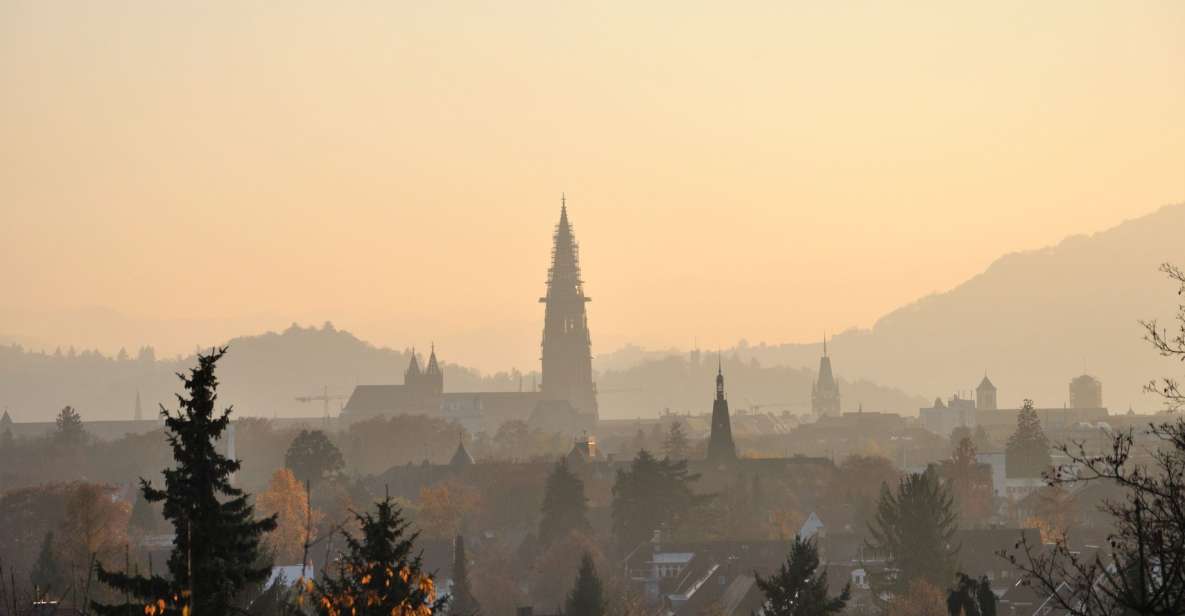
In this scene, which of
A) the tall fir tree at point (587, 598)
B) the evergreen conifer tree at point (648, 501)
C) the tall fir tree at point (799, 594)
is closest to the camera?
the tall fir tree at point (799, 594)

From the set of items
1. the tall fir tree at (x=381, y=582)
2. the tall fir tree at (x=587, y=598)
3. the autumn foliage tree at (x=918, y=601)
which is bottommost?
the autumn foliage tree at (x=918, y=601)

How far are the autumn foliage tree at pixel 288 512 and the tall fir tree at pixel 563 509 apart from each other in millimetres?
11636

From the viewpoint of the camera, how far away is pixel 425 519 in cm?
12838

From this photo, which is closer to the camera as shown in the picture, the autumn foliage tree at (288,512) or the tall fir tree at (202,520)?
the tall fir tree at (202,520)

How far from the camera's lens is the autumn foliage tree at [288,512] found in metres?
108

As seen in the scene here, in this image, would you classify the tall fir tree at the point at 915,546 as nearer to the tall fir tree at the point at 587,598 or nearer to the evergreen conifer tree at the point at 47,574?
the tall fir tree at the point at 587,598

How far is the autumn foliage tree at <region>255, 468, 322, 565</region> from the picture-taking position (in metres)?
108

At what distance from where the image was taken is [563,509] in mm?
118562

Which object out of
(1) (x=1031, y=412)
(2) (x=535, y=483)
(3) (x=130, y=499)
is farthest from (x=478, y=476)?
(1) (x=1031, y=412)

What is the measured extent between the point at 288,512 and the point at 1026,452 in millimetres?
59266

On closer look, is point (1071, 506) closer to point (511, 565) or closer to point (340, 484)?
point (511, 565)

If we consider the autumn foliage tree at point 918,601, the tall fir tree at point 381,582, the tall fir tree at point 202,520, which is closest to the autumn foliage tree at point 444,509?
the autumn foliage tree at point 918,601

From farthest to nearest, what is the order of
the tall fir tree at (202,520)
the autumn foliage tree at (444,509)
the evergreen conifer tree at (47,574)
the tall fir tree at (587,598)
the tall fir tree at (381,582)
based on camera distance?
1. the autumn foliage tree at (444,509)
2. the evergreen conifer tree at (47,574)
3. the tall fir tree at (587,598)
4. the tall fir tree at (381,582)
5. the tall fir tree at (202,520)

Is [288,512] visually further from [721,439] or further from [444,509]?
[721,439]
